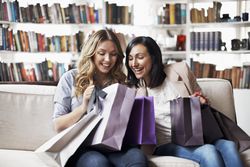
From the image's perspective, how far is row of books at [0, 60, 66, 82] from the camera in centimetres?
409

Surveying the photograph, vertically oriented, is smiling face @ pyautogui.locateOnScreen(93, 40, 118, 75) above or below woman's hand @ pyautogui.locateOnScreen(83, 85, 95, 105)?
above

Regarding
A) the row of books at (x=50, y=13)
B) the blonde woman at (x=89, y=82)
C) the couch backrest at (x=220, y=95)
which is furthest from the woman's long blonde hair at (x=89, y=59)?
the row of books at (x=50, y=13)

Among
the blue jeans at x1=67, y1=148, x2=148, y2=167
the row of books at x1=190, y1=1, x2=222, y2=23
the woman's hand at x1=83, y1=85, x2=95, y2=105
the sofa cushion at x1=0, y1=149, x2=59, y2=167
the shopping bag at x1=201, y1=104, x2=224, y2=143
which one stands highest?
the row of books at x1=190, y1=1, x2=222, y2=23

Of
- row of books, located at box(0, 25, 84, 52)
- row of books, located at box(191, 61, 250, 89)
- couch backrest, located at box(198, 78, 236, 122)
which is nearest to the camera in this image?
couch backrest, located at box(198, 78, 236, 122)

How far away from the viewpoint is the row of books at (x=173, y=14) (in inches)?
170

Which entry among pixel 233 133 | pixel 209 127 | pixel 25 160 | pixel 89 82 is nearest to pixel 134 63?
pixel 89 82

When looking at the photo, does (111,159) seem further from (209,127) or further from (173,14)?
(173,14)

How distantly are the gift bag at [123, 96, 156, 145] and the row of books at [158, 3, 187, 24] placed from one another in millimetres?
2614

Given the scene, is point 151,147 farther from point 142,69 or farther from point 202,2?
point 202,2

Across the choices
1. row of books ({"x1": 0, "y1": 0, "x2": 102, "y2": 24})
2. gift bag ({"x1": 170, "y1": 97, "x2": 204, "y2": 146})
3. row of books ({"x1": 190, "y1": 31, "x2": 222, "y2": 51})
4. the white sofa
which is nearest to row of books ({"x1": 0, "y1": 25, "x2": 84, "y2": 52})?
row of books ({"x1": 0, "y1": 0, "x2": 102, "y2": 24})

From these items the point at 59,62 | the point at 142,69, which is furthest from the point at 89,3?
the point at 142,69

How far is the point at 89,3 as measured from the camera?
14.5 ft

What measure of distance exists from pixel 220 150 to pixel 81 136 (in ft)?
2.34

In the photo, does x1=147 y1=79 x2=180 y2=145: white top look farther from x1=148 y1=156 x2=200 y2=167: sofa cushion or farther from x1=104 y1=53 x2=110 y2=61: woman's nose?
x1=104 y1=53 x2=110 y2=61: woman's nose
